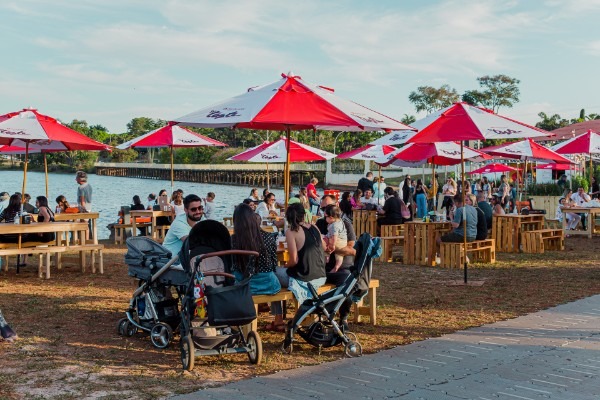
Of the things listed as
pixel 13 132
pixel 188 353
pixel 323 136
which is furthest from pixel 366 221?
pixel 323 136

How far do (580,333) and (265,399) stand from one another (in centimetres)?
391

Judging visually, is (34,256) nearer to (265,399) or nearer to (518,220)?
(518,220)

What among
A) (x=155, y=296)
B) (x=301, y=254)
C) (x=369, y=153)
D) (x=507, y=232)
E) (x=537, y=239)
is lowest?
(x=155, y=296)

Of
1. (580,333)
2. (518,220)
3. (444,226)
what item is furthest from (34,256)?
(580,333)

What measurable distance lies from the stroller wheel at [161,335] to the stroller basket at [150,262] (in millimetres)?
436

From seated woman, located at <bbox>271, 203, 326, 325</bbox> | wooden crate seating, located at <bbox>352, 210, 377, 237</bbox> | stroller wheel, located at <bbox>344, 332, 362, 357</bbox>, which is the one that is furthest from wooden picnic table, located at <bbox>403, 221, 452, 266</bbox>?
stroller wheel, located at <bbox>344, 332, 362, 357</bbox>

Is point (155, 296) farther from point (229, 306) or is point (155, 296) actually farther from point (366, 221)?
point (366, 221)

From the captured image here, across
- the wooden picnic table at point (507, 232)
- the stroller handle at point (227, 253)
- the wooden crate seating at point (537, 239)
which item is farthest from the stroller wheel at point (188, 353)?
the wooden crate seating at point (537, 239)

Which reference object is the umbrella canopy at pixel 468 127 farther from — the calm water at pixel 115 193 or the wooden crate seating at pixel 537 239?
the calm water at pixel 115 193

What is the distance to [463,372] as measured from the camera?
603 cm

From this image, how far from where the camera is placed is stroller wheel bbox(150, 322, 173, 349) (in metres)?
6.92

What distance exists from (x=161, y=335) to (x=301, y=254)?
4.98ft

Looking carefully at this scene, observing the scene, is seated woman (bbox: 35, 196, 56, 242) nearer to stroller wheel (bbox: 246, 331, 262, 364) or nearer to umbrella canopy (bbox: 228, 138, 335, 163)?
stroller wheel (bbox: 246, 331, 262, 364)

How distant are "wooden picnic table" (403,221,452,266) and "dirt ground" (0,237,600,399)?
0.47 meters
